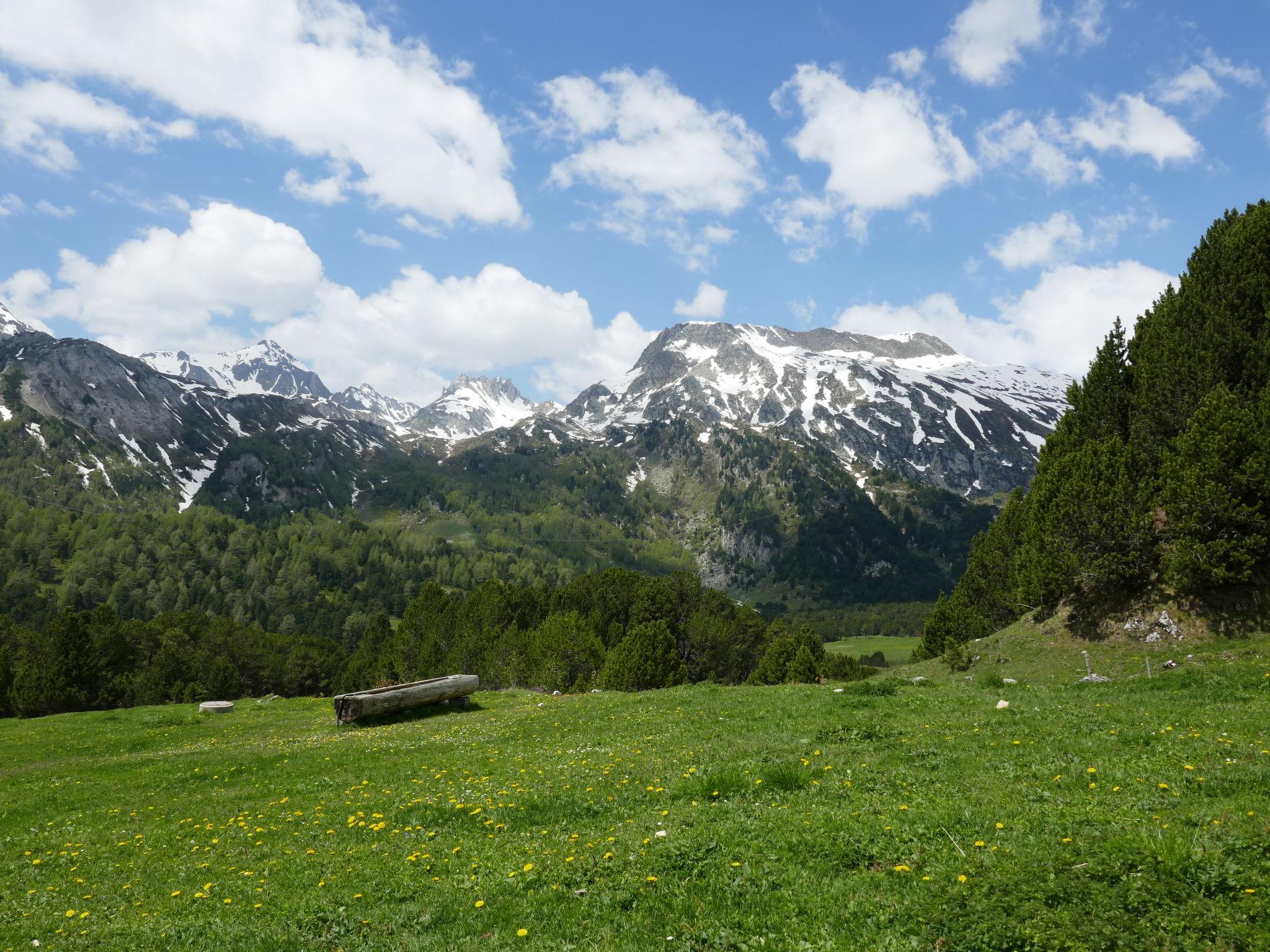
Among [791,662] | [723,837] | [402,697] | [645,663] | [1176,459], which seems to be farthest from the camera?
[791,662]

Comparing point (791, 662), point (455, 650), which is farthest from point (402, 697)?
point (455, 650)

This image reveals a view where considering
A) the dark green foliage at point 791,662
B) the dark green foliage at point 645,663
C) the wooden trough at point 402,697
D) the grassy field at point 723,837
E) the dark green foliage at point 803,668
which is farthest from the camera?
the dark green foliage at point 791,662

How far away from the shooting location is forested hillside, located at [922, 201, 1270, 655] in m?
36.5

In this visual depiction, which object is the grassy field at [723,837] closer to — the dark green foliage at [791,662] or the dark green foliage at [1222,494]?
the dark green foliage at [1222,494]

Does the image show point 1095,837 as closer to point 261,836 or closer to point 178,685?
point 261,836

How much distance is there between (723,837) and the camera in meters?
11.5

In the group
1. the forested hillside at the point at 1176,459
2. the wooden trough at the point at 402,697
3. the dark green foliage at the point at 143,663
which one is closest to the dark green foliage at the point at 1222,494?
the forested hillside at the point at 1176,459

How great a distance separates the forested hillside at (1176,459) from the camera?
36531mm

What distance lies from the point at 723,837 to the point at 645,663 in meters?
57.1

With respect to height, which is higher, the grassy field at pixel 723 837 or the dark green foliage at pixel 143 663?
the grassy field at pixel 723 837

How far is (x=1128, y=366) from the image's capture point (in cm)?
5166

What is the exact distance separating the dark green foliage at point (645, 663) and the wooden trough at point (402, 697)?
95.3 ft

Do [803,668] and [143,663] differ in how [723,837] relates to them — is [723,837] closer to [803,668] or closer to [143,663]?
[803,668]

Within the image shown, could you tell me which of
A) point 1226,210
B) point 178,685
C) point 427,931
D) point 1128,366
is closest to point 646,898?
point 427,931
